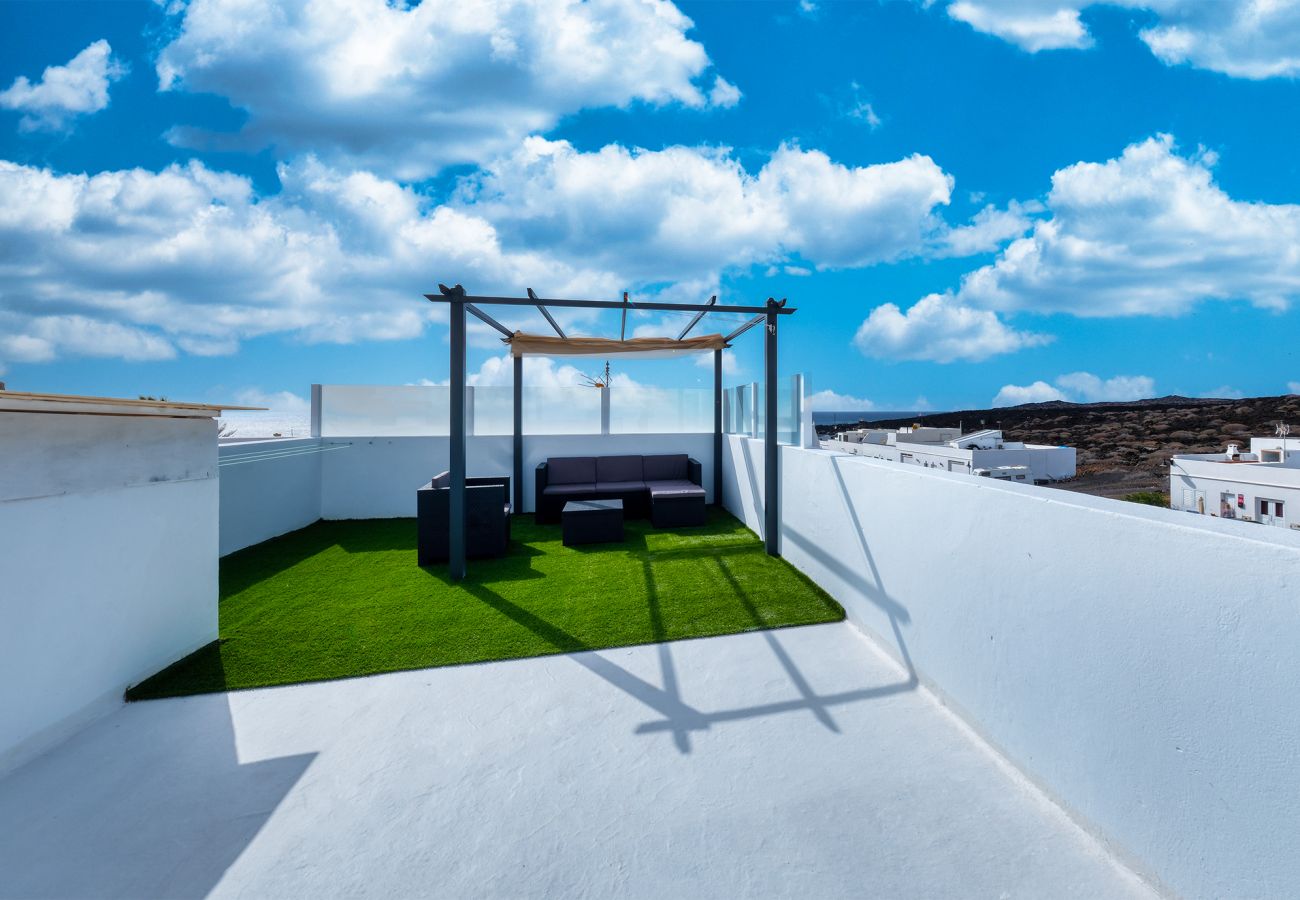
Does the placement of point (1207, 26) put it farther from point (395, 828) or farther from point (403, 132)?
point (395, 828)

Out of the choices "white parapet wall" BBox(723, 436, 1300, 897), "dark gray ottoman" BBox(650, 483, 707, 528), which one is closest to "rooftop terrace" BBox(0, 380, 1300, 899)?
"white parapet wall" BBox(723, 436, 1300, 897)

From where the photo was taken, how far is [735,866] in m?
1.79

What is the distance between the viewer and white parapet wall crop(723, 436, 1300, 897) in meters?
1.38

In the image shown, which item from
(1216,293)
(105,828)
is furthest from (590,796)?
(1216,293)

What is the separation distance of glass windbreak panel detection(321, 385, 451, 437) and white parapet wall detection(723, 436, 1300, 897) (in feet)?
24.5

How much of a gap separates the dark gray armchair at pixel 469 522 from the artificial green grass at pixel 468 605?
0.63 feet

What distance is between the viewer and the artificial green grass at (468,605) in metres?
3.38

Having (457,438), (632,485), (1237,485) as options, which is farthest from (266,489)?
(1237,485)

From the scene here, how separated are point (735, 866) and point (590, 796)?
0.67 metres

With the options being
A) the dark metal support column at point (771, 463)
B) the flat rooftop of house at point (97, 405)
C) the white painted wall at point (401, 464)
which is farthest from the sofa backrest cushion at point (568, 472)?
the flat rooftop of house at point (97, 405)

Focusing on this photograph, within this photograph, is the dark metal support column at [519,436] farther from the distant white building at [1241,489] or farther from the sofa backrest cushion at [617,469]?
the distant white building at [1241,489]

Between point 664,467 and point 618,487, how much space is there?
101cm

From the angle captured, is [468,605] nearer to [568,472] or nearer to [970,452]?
[568,472]

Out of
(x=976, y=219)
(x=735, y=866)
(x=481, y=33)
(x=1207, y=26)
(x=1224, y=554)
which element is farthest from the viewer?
(x=976, y=219)
